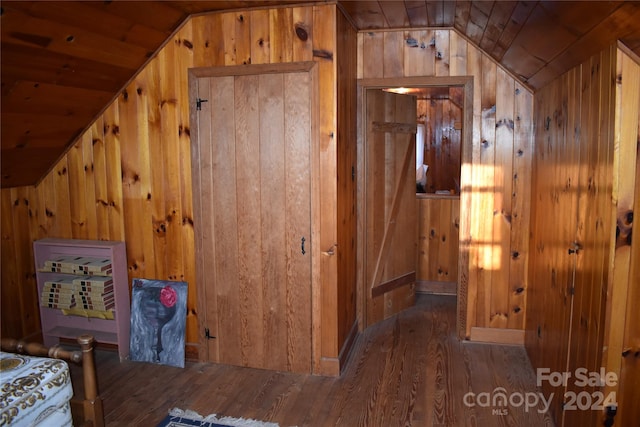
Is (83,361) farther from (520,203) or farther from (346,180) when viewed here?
(520,203)

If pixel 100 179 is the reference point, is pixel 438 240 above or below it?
below

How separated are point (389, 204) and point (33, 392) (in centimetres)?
293

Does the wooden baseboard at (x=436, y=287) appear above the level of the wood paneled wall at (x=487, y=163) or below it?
below

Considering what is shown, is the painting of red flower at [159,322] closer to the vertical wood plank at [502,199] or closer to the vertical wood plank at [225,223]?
the vertical wood plank at [225,223]

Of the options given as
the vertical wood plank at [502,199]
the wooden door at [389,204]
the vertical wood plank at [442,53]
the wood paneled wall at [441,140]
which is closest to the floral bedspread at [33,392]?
the wooden door at [389,204]

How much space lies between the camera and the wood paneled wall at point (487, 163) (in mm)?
3404

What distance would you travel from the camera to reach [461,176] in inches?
140

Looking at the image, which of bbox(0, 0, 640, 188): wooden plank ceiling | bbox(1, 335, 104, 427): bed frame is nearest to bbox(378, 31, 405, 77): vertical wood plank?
bbox(0, 0, 640, 188): wooden plank ceiling

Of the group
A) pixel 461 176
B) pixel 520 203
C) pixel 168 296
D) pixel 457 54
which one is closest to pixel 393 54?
pixel 457 54

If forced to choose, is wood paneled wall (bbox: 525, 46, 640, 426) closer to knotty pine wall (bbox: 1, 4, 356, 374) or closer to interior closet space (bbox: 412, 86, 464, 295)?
knotty pine wall (bbox: 1, 4, 356, 374)

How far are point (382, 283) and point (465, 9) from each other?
7.50 ft

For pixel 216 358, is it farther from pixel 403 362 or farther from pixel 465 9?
pixel 465 9

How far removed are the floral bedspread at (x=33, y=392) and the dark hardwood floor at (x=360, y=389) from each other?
1.97 feet

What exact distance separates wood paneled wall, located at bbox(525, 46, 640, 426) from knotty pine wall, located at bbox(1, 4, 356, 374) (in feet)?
4.17
